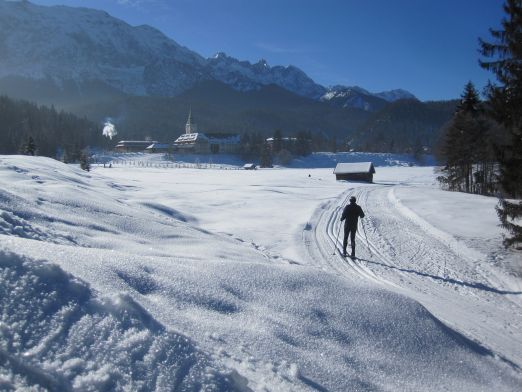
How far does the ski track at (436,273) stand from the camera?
23.5ft

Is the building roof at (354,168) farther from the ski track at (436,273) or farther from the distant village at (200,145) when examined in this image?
the distant village at (200,145)

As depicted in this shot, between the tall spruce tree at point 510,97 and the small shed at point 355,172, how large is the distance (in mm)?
50404

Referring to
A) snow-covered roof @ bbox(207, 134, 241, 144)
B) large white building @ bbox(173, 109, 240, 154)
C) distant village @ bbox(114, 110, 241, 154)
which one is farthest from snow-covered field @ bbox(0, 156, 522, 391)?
snow-covered roof @ bbox(207, 134, 241, 144)

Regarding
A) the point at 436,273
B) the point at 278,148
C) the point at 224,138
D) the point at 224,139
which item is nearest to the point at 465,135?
the point at 436,273

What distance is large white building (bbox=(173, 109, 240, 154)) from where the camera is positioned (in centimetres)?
12850

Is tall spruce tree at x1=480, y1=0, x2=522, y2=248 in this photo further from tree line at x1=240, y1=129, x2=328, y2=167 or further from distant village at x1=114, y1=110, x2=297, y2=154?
distant village at x1=114, y1=110, x2=297, y2=154

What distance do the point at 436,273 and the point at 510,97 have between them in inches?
253

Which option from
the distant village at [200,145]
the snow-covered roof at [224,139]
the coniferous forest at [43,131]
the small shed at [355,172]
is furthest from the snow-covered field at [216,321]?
the snow-covered roof at [224,139]

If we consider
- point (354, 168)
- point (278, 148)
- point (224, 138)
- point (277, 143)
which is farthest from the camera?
point (224, 138)

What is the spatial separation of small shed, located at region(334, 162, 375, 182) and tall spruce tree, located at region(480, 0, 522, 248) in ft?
165

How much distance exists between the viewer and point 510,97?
483 inches

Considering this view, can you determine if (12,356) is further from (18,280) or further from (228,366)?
(228,366)

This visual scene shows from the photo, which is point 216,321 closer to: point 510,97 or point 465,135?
point 510,97

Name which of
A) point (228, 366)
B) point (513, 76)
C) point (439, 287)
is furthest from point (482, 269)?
point (228, 366)
